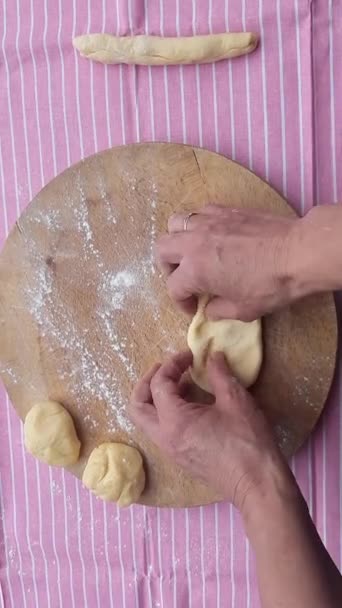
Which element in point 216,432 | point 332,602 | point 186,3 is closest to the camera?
point 332,602

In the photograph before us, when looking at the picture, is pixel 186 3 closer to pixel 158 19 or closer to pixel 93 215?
pixel 158 19

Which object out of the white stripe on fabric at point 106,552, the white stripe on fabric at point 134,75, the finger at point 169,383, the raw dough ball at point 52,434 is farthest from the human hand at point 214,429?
the white stripe on fabric at point 134,75

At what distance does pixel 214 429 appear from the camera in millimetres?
803

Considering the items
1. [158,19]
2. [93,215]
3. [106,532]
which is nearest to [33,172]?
[93,215]

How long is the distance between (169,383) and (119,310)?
0.14m

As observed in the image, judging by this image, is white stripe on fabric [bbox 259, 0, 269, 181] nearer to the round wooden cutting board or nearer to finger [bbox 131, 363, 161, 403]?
the round wooden cutting board

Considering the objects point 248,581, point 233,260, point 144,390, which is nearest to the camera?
point 233,260

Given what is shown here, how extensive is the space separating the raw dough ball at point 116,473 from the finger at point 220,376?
17 cm

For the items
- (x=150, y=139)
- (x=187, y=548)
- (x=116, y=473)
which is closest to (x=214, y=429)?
(x=116, y=473)

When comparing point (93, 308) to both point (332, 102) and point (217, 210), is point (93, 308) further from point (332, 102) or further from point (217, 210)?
point (332, 102)

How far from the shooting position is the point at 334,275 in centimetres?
73

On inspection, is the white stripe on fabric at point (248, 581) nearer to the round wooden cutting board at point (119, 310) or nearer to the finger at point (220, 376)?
the round wooden cutting board at point (119, 310)

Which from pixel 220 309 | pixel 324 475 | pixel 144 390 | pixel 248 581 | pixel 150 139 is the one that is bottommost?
pixel 248 581

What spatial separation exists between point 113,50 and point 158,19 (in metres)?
0.08
